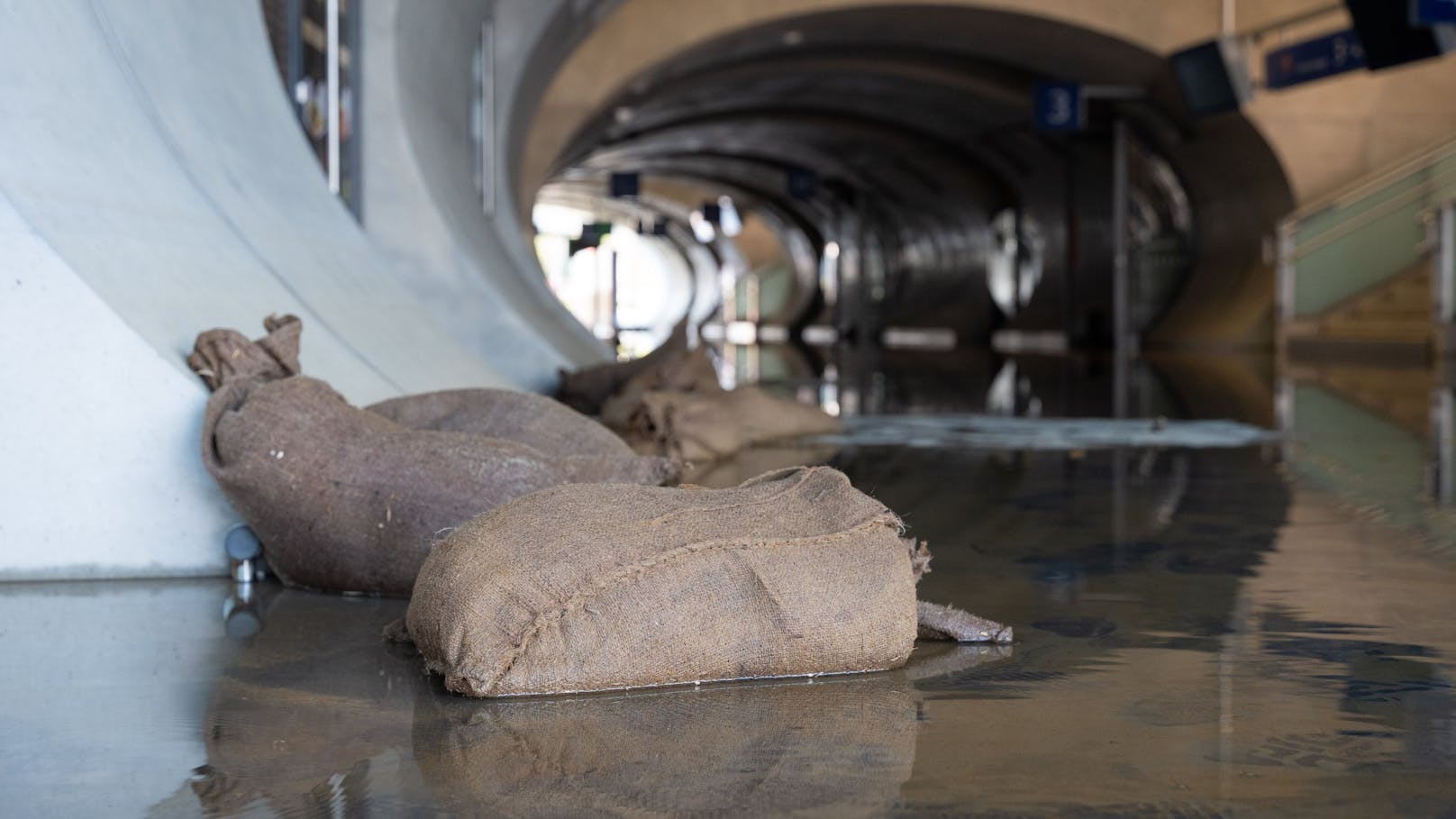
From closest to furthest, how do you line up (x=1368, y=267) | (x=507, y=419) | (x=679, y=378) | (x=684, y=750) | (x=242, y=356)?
(x=684, y=750)
(x=242, y=356)
(x=507, y=419)
(x=679, y=378)
(x=1368, y=267)

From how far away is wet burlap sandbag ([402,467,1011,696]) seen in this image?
9.16ft

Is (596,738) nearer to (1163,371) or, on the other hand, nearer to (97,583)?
(97,583)

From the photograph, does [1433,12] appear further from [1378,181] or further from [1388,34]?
[1378,181]

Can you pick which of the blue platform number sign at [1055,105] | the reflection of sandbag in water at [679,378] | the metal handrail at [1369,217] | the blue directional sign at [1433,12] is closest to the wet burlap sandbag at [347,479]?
the reflection of sandbag in water at [679,378]

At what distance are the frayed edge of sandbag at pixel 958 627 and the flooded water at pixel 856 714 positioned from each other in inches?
2.6

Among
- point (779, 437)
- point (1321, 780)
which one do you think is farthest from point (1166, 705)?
point (779, 437)

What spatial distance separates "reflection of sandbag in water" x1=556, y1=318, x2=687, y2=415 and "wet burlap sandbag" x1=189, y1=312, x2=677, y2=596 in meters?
4.53

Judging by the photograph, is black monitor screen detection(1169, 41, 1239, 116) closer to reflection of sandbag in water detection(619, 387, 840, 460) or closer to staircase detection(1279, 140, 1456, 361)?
staircase detection(1279, 140, 1456, 361)

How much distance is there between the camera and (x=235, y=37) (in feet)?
19.5

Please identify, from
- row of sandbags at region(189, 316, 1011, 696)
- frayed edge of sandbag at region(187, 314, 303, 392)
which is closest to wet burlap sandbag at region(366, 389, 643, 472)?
frayed edge of sandbag at region(187, 314, 303, 392)

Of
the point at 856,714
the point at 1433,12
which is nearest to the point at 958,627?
the point at 856,714

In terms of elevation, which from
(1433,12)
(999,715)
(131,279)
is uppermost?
(1433,12)

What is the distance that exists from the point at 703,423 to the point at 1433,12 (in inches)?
307

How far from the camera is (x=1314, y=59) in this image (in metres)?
18.5
